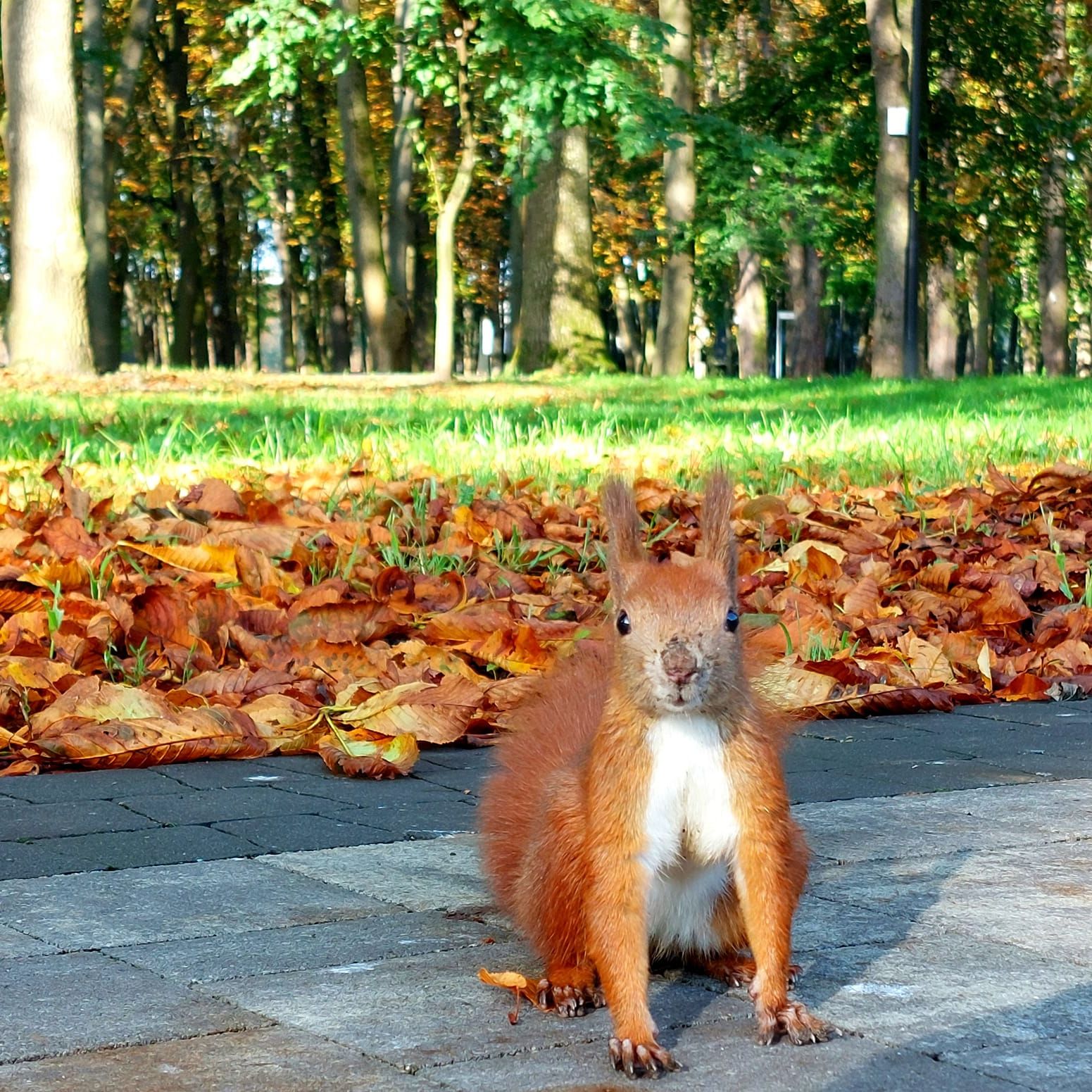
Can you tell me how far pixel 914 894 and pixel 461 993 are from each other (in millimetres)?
887

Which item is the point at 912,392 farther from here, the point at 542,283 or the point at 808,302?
the point at 808,302

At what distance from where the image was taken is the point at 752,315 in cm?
4128

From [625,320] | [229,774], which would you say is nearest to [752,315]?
[625,320]

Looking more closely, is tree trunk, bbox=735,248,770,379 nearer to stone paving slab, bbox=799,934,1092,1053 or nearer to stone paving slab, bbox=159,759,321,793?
stone paving slab, bbox=159,759,321,793

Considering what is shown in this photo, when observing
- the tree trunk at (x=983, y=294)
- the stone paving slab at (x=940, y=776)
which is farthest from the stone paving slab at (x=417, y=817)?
the tree trunk at (x=983, y=294)

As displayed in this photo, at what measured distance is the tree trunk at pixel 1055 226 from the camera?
105ft

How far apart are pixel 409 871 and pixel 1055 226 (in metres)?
32.1

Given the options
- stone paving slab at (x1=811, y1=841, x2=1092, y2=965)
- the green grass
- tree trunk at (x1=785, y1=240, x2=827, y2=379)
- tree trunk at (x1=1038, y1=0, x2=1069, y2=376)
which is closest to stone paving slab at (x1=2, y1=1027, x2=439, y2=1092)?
stone paving slab at (x1=811, y1=841, x2=1092, y2=965)

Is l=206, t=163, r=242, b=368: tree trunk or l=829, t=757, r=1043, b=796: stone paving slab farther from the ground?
l=206, t=163, r=242, b=368: tree trunk

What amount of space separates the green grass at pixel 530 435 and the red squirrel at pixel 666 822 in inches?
202

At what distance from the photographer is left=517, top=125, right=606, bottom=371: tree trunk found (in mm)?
26125

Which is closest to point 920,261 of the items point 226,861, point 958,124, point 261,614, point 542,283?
point 958,124

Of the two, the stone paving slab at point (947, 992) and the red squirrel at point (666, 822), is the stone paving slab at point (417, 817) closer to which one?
the red squirrel at point (666, 822)

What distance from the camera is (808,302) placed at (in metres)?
41.3
